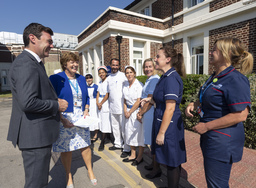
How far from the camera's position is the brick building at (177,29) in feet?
25.2

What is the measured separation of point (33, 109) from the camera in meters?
1.53

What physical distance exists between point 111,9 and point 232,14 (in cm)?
644

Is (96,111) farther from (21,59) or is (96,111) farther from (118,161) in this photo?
(21,59)

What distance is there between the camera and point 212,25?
28.6ft

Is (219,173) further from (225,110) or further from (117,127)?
(117,127)

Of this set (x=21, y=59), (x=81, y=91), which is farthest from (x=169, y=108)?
(x=21, y=59)

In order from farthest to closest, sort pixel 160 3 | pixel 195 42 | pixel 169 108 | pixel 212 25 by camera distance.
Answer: pixel 160 3 → pixel 195 42 → pixel 212 25 → pixel 169 108

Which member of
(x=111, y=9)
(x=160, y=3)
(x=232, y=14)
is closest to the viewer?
(x=232, y=14)

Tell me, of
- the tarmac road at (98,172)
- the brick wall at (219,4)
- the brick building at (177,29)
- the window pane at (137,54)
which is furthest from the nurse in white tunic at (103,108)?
the brick wall at (219,4)

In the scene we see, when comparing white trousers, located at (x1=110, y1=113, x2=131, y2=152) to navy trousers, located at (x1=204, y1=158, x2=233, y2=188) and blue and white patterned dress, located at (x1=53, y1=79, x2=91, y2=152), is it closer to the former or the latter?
blue and white patterned dress, located at (x1=53, y1=79, x2=91, y2=152)

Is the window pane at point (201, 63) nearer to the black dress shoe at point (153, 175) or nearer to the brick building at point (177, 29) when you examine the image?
→ the brick building at point (177, 29)

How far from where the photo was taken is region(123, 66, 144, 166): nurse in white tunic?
3.32m

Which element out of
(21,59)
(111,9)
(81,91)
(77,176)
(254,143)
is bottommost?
(77,176)

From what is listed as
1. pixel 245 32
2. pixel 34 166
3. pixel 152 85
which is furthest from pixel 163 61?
pixel 245 32
